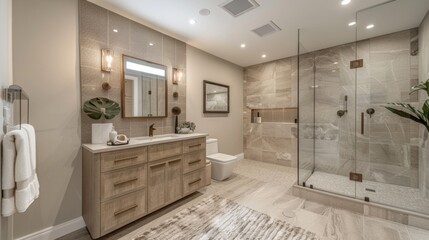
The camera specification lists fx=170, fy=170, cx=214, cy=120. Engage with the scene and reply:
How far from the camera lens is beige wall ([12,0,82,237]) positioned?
5.25 feet

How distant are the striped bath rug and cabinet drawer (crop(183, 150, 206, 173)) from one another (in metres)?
0.52

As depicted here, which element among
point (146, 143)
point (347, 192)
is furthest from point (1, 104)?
point (347, 192)

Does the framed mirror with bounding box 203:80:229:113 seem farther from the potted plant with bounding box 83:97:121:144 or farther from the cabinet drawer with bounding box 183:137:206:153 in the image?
the potted plant with bounding box 83:97:121:144

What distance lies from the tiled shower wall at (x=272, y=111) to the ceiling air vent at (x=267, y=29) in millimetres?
1500

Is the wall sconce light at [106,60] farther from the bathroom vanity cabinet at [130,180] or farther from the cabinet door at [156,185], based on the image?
the cabinet door at [156,185]

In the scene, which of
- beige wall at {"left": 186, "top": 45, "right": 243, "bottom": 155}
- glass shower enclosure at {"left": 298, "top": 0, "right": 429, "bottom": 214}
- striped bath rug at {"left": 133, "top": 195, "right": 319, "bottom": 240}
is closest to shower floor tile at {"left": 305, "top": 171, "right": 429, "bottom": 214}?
glass shower enclosure at {"left": 298, "top": 0, "right": 429, "bottom": 214}

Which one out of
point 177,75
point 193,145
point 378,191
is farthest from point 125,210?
point 378,191

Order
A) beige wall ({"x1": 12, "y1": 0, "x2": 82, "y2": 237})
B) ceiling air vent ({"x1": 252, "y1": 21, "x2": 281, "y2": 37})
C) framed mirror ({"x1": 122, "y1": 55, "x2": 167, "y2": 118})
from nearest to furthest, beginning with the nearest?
beige wall ({"x1": 12, "y1": 0, "x2": 82, "y2": 237}), framed mirror ({"x1": 122, "y1": 55, "x2": 167, "y2": 118}), ceiling air vent ({"x1": 252, "y1": 21, "x2": 281, "y2": 37})

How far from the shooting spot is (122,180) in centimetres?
176

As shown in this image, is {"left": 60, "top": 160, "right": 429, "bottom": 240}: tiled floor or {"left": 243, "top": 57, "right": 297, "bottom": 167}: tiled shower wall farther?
{"left": 243, "top": 57, "right": 297, "bottom": 167}: tiled shower wall

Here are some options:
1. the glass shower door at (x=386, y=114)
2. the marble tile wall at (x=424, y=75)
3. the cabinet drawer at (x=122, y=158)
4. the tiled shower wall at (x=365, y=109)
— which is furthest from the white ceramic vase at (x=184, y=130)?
the marble tile wall at (x=424, y=75)

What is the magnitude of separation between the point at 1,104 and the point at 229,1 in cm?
219

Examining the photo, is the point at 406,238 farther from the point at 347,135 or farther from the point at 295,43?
the point at 295,43

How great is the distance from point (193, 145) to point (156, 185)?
A: 0.75 metres
